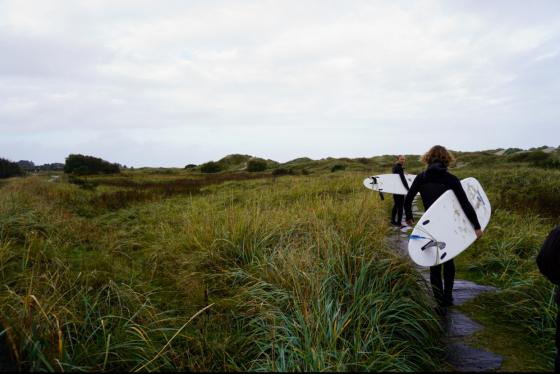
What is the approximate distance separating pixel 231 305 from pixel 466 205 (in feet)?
9.51

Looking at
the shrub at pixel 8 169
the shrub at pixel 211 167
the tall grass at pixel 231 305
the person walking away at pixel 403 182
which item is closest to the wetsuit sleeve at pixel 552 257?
the tall grass at pixel 231 305

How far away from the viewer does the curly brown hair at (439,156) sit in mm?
4176

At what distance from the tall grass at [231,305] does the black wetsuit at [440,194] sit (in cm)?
27

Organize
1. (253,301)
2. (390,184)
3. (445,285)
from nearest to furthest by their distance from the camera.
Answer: (253,301)
(445,285)
(390,184)

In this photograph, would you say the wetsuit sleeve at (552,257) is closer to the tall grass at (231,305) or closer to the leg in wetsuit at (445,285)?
the tall grass at (231,305)

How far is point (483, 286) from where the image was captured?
470 centimetres

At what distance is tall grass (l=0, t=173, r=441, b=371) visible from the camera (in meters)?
2.61

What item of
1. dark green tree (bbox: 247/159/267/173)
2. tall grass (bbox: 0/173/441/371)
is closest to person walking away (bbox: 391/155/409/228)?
tall grass (bbox: 0/173/441/371)

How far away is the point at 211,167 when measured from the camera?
45.2 meters

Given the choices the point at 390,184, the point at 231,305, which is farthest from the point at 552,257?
the point at 390,184

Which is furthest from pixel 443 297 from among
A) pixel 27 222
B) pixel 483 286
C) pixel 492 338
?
pixel 27 222

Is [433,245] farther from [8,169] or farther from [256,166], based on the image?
[256,166]

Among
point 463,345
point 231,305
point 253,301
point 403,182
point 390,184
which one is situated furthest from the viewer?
point 390,184

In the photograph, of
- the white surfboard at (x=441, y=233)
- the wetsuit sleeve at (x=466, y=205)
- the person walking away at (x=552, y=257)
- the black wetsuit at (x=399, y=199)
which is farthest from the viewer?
the black wetsuit at (x=399, y=199)
